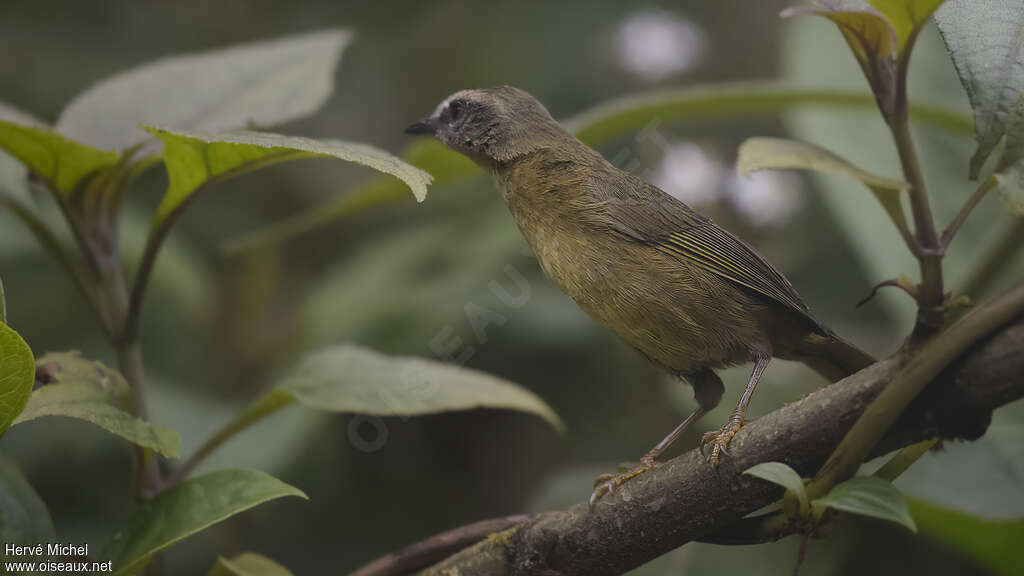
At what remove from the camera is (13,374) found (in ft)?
4.21

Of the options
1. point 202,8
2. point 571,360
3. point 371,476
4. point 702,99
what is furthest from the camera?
point 202,8

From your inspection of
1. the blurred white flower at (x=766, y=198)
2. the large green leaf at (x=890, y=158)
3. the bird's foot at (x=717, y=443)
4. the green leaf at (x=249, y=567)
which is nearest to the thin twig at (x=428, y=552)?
the green leaf at (x=249, y=567)

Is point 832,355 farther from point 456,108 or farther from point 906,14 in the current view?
point 456,108

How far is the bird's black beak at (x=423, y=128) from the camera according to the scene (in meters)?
2.08

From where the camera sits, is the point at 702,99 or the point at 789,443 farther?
the point at 702,99

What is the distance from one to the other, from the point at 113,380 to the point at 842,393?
1.17 meters

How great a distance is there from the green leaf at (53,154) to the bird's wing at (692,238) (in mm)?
934

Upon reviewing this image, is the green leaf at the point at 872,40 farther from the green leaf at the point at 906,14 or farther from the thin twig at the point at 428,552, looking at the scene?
the thin twig at the point at 428,552

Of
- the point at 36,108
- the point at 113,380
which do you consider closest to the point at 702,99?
the point at 113,380

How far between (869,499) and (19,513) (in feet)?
4.29

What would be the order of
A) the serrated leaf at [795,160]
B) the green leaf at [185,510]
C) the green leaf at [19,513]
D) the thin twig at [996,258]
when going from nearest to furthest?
the serrated leaf at [795,160], the green leaf at [185,510], the green leaf at [19,513], the thin twig at [996,258]

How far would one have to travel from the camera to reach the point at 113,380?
1.57 meters

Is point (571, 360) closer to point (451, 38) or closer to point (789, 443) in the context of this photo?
point (451, 38)

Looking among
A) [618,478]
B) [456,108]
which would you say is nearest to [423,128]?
[456,108]
